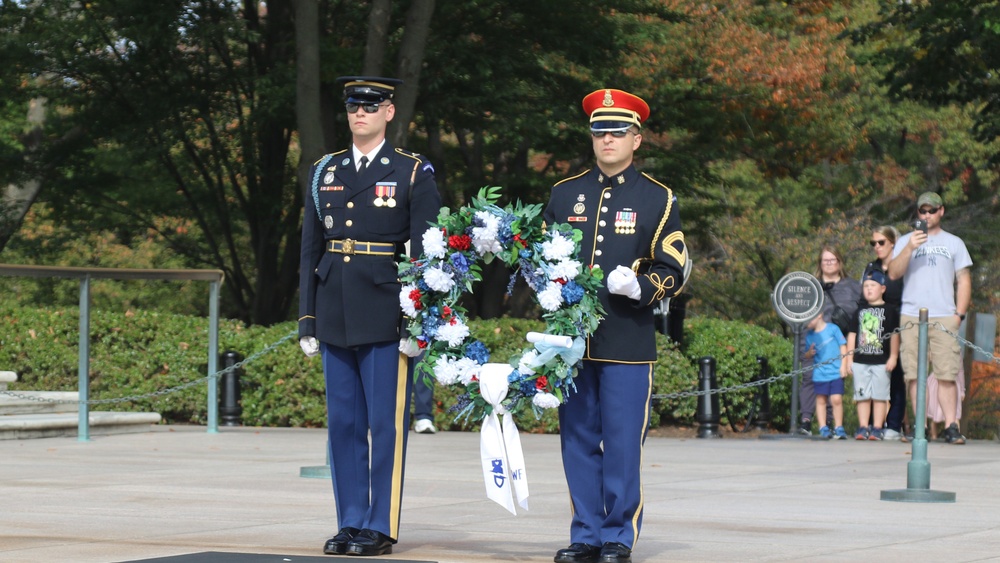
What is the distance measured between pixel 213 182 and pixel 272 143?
3.83 ft

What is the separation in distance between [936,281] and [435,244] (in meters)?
8.88

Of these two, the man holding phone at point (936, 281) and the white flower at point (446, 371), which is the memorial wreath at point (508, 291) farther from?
the man holding phone at point (936, 281)

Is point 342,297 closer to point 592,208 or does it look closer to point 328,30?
point 592,208

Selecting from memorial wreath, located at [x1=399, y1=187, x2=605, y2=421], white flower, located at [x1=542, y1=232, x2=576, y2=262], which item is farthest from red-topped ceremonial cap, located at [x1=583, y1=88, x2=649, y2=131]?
white flower, located at [x1=542, y1=232, x2=576, y2=262]

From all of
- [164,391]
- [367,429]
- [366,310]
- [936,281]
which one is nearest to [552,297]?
[366,310]

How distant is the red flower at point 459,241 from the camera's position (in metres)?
6.81

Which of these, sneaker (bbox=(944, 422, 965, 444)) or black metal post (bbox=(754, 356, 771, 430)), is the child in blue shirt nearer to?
black metal post (bbox=(754, 356, 771, 430))

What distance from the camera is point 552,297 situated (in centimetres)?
662

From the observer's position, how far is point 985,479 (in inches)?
463

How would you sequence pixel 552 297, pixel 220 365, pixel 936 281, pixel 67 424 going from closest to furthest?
pixel 552 297
pixel 936 281
pixel 67 424
pixel 220 365

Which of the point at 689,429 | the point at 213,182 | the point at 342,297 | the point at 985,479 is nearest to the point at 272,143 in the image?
the point at 213,182

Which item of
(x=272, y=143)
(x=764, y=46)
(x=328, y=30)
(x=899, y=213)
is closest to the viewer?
(x=328, y=30)

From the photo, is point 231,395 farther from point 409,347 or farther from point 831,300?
point 409,347

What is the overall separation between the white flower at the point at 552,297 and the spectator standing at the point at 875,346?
9.29 m
